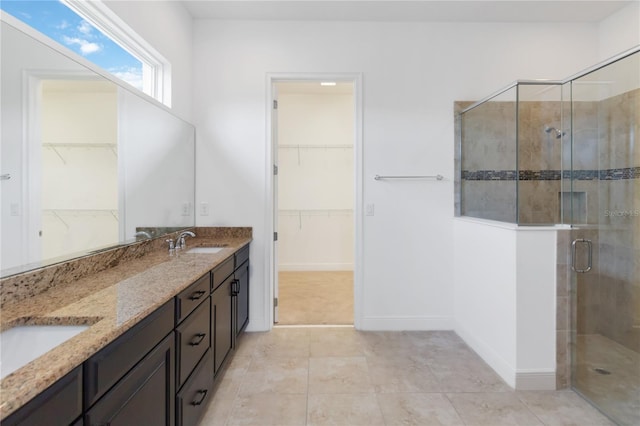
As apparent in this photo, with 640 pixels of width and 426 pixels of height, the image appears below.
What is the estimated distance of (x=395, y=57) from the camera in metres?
3.00

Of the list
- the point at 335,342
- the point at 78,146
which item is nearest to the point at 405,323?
the point at 335,342

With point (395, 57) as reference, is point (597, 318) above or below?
below

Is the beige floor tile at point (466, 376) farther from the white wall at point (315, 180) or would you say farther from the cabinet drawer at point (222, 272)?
the white wall at point (315, 180)

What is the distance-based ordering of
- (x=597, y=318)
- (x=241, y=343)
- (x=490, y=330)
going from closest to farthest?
(x=597, y=318)
(x=490, y=330)
(x=241, y=343)

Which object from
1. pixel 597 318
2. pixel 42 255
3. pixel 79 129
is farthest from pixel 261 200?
pixel 597 318

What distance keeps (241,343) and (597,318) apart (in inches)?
102

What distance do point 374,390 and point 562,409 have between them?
1099 mm

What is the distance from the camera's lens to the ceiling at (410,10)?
8.96ft

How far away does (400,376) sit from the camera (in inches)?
88.0

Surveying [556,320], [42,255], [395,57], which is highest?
[395,57]

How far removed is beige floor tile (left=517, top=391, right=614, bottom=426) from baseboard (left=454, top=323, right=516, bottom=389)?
12cm

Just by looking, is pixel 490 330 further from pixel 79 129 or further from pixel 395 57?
pixel 79 129

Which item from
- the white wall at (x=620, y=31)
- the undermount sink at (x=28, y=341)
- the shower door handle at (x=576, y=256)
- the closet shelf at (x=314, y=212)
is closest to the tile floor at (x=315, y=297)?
the closet shelf at (x=314, y=212)

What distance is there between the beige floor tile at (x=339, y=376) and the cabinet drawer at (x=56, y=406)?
152 centimetres
